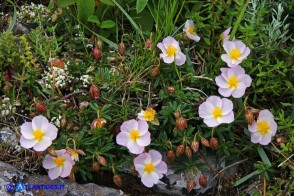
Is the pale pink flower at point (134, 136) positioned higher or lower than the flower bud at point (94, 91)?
lower

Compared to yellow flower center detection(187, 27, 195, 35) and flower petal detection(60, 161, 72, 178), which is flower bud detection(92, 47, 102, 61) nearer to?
yellow flower center detection(187, 27, 195, 35)

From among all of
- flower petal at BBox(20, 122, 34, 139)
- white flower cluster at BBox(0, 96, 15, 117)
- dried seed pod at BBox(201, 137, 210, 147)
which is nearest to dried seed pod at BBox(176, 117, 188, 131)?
dried seed pod at BBox(201, 137, 210, 147)

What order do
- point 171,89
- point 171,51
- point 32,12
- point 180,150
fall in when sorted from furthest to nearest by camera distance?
point 32,12
point 171,51
point 171,89
point 180,150

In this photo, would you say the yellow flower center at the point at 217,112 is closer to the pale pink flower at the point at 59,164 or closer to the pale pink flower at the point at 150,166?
the pale pink flower at the point at 150,166

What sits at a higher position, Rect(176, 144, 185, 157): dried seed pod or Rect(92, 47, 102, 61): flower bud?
Rect(92, 47, 102, 61): flower bud

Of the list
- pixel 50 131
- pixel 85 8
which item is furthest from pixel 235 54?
pixel 50 131

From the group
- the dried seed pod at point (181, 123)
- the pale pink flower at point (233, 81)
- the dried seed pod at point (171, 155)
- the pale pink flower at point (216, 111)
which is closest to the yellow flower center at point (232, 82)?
the pale pink flower at point (233, 81)

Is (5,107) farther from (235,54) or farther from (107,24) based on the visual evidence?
(235,54)
